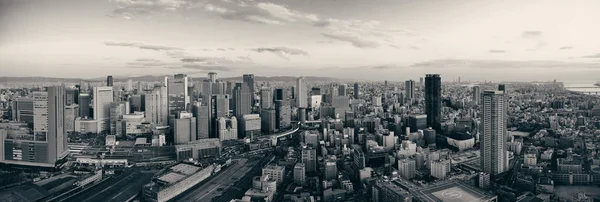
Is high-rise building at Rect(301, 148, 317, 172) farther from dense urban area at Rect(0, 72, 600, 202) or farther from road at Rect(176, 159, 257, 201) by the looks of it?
road at Rect(176, 159, 257, 201)

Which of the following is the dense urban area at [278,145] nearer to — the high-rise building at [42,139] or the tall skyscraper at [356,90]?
the high-rise building at [42,139]

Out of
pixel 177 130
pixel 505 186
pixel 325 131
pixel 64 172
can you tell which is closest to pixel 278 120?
pixel 325 131

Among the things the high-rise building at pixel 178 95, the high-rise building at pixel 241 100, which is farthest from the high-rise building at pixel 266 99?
the high-rise building at pixel 178 95

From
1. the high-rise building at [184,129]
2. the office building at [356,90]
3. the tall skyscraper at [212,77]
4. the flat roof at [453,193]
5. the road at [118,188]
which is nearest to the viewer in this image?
the flat roof at [453,193]

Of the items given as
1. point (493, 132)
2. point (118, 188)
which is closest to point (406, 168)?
point (493, 132)

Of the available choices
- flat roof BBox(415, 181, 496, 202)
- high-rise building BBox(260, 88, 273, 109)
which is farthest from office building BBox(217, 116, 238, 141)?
flat roof BBox(415, 181, 496, 202)

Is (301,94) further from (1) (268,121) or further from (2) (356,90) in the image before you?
(1) (268,121)

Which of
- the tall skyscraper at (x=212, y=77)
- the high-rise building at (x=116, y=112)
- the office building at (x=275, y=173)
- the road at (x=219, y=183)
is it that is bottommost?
the road at (x=219, y=183)
